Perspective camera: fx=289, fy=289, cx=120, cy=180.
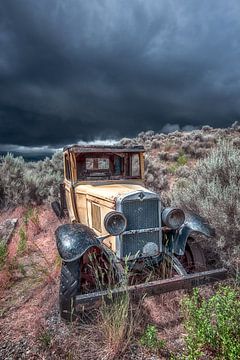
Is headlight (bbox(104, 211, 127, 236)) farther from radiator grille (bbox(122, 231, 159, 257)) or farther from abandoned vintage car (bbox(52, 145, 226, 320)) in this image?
radiator grille (bbox(122, 231, 159, 257))

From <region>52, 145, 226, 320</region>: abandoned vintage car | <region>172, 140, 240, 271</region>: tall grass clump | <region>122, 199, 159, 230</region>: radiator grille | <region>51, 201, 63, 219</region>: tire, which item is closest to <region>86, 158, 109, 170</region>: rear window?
<region>52, 145, 226, 320</region>: abandoned vintage car

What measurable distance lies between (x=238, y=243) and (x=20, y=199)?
8464 mm

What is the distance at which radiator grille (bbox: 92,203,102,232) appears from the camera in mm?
4734

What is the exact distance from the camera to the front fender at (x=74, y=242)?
3709mm

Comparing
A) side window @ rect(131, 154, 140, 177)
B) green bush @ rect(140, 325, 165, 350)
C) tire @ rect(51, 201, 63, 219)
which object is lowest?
green bush @ rect(140, 325, 165, 350)

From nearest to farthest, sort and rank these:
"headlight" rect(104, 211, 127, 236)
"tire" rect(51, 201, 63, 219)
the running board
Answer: the running board
"headlight" rect(104, 211, 127, 236)
"tire" rect(51, 201, 63, 219)

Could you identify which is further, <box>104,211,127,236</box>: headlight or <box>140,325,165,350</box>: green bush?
<box>104,211,127,236</box>: headlight

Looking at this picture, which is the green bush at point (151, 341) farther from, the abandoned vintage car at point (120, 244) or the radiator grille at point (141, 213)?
the radiator grille at point (141, 213)

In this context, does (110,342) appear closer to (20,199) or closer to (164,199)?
(164,199)

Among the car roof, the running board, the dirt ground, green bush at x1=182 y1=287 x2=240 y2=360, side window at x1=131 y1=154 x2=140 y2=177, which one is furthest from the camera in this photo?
side window at x1=131 y1=154 x2=140 y2=177

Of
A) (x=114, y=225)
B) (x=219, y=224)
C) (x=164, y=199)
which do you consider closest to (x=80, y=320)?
(x=114, y=225)

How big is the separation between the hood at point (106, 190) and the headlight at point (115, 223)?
1.05 feet

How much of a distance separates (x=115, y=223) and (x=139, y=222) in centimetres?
45

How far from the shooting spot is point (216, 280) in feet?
12.9
